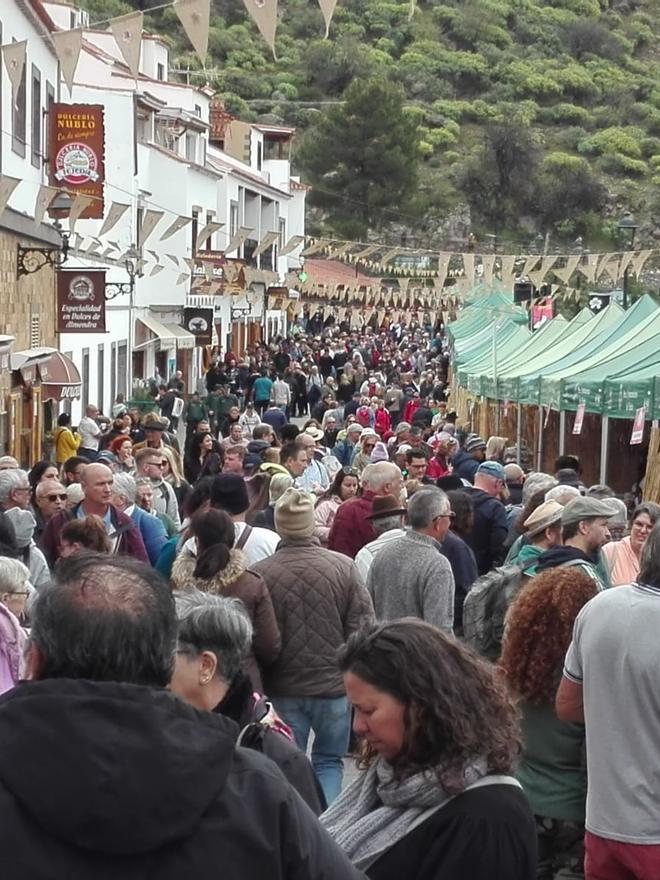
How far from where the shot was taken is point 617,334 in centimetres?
2250

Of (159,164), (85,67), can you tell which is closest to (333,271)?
(159,164)

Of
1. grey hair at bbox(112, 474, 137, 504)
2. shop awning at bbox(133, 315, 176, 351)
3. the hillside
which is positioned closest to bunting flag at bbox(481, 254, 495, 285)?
shop awning at bbox(133, 315, 176, 351)

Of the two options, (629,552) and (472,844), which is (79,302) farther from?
(472,844)

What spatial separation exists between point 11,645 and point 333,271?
73.1 meters

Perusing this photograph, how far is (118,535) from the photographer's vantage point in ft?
30.1

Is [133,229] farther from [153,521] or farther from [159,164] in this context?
[153,521]

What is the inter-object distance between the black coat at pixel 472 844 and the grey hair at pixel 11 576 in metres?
3.45

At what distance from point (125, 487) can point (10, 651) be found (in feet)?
14.2

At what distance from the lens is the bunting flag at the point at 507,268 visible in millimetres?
30922

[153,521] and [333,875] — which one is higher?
[333,875]

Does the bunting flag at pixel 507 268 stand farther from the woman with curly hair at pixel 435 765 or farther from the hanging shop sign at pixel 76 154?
the woman with curly hair at pixel 435 765

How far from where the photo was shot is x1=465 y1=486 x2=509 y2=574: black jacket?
10.7 metres

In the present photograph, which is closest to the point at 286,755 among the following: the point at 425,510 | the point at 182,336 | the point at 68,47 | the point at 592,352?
the point at 425,510

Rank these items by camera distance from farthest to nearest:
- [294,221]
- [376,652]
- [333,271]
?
[333,271] < [294,221] < [376,652]
